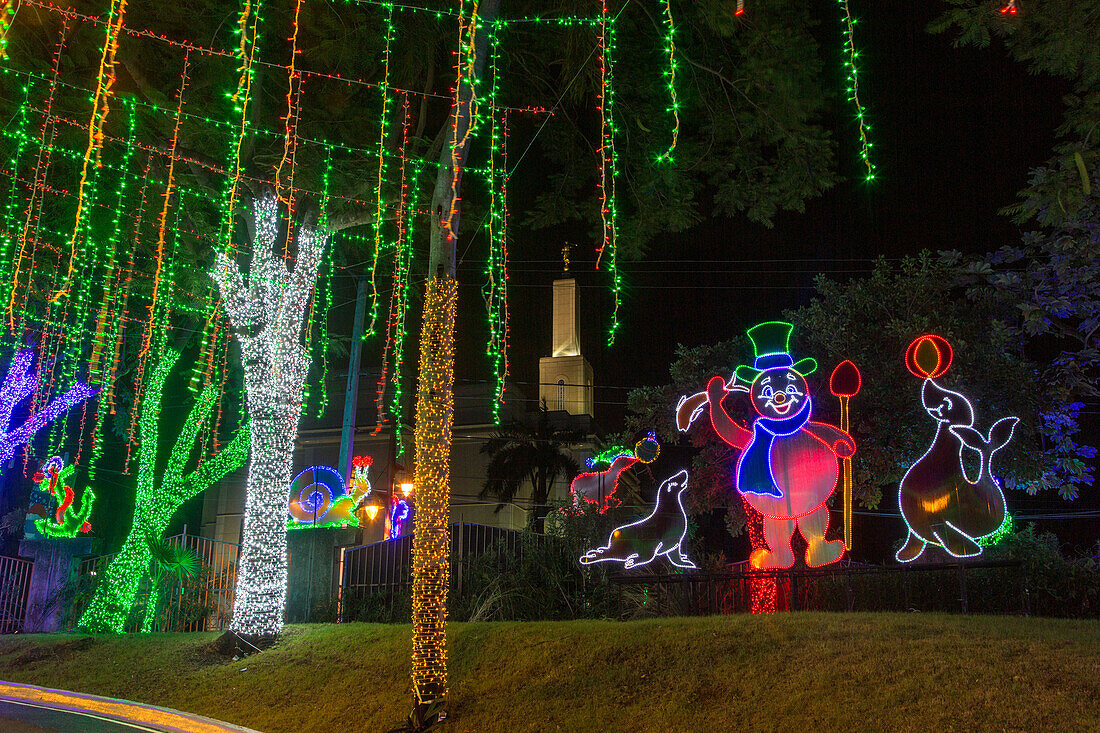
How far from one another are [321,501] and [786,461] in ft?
46.4

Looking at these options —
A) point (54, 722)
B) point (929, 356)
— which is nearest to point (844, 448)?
point (929, 356)

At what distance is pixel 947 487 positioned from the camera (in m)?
11.3

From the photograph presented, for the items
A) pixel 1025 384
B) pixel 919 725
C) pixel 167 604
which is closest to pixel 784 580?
pixel 1025 384

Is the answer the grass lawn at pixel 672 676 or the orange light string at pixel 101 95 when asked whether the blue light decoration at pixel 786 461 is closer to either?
the grass lawn at pixel 672 676

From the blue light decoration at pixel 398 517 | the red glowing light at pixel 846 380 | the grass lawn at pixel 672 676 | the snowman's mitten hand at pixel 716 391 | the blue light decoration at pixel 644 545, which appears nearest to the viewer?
the grass lawn at pixel 672 676

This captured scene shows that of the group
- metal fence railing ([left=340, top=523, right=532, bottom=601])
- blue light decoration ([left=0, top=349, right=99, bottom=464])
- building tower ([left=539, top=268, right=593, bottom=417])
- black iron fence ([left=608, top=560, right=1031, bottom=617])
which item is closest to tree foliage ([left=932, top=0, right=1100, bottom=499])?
black iron fence ([left=608, top=560, right=1031, bottom=617])

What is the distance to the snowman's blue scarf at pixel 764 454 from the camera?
12500 mm

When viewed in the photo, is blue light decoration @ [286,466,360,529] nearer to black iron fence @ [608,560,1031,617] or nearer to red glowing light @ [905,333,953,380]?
black iron fence @ [608,560,1031,617]

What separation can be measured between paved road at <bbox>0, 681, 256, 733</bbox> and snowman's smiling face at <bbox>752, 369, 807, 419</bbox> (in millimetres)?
8505

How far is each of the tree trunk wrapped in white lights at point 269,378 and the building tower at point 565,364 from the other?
74.9 feet

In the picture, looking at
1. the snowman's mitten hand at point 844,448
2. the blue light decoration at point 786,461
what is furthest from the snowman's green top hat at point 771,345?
the snowman's mitten hand at point 844,448

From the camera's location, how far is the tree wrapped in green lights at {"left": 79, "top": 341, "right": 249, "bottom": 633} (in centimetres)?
1589

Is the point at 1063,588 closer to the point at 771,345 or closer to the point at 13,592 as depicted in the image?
the point at 771,345

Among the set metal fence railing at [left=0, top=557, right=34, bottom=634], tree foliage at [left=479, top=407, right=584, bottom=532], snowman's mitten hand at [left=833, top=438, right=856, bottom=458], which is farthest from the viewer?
tree foliage at [left=479, top=407, right=584, bottom=532]
